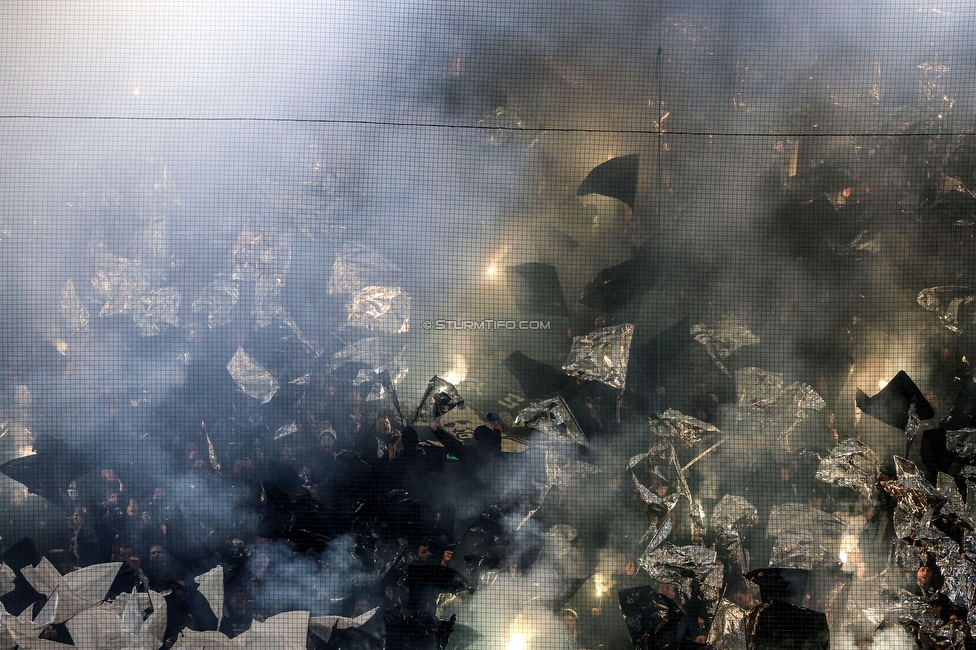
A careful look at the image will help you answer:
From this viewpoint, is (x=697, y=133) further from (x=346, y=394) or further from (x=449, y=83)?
(x=346, y=394)

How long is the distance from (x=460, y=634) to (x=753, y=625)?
84 cm

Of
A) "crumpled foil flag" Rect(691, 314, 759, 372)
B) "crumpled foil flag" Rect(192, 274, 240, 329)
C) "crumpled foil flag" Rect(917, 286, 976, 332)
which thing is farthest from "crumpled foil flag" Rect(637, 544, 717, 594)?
"crumpled foil flag" Rect(192, 274, 240, 329)

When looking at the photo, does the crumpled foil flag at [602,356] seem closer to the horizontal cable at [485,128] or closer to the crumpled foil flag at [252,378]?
the horizontal cable at [485,128]

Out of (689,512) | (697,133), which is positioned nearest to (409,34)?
(697,133)

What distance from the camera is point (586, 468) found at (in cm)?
183

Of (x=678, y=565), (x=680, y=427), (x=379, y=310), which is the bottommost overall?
(x=678, y=565)

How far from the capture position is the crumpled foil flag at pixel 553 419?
183cm

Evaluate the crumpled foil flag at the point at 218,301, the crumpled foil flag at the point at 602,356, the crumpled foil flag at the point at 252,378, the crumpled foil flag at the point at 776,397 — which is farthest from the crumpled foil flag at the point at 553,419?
the crumpled foil flag at the point at 218,301

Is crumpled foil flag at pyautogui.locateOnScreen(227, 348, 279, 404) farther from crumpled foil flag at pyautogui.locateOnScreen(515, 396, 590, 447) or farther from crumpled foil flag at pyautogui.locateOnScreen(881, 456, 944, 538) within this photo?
crumpled foil flag at pyautogui.locateOnScreen(881, 456, 944, 538)

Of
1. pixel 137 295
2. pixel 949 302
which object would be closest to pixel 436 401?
pixel 137 295

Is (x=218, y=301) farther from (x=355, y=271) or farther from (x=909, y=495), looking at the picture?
(x=909, y=495)

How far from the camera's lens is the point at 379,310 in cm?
183

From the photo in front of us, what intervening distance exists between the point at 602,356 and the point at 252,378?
3.33 feet

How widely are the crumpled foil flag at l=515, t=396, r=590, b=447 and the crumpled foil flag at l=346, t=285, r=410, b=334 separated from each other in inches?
16.9
